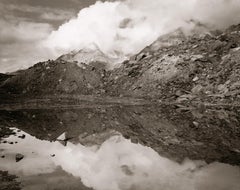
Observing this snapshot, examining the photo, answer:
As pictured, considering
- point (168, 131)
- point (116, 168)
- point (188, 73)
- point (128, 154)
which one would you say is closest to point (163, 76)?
point (188, 73)

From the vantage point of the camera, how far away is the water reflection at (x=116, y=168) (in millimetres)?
12898

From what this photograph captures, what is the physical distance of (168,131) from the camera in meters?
25.0

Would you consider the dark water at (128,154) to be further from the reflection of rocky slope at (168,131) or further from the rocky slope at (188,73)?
the rocky slope at (188,73)

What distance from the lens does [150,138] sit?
2314cm

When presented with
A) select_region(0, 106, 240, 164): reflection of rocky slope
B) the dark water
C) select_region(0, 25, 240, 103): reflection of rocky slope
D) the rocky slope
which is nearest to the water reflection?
the dark water

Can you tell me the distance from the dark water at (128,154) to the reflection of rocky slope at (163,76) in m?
20.2

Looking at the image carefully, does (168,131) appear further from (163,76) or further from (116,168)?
(163,76)

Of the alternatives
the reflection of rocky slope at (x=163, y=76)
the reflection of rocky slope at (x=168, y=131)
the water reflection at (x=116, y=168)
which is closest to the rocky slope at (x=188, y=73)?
the reflection of rocky slope at (x=163, y=76)

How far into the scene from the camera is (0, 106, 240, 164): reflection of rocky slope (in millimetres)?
18562

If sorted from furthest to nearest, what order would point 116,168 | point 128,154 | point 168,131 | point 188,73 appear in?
point 188,73
point 168,131
point 128,154
point 116,168

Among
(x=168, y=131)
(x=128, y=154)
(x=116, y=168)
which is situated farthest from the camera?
(x=168, y=131)

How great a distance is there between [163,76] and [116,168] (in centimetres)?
4801

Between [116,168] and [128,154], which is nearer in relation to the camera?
[116,168]

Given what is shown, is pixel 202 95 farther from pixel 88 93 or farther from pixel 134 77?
pixel 88 93
